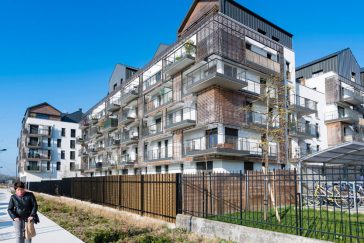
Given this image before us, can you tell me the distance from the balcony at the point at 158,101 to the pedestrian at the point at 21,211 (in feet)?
73.2

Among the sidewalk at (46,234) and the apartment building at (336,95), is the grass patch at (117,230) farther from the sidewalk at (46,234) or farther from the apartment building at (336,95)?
the apartment building at (336,95)

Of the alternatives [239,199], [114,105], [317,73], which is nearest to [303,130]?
[317,73]

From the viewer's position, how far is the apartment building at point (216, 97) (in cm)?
2434

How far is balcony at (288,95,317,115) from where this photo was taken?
30297 mm

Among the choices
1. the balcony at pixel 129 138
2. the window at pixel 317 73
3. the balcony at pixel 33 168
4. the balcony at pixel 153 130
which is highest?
the window at pixel 317 73

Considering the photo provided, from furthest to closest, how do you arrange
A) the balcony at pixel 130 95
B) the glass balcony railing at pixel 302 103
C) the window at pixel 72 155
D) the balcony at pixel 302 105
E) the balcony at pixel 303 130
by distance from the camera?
the window at pixel 72 155 → the balcony at pixel 130 95 → the glass balcony railing at pixel 302 103 → the balcony at pixel 302 105 → the balcony at pixel 303 130

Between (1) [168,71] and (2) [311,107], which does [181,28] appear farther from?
(2) [311,107]

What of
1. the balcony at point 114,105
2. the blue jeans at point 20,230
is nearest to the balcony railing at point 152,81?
the balcony at point 114,105

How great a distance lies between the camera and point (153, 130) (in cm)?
3291

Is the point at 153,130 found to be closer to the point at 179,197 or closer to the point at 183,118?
the point at 183,118

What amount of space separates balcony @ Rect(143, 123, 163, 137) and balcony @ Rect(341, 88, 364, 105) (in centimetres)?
2129

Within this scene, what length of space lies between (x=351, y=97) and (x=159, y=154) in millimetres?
23428

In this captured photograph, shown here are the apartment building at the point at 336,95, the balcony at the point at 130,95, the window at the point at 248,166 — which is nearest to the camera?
the window at the point at 248,166

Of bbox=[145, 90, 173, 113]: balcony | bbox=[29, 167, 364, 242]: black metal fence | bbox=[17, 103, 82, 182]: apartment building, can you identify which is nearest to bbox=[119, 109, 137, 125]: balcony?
bbox=[145, 90, 173, 113]: balcony
